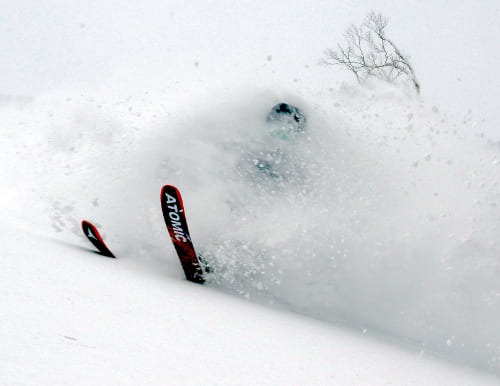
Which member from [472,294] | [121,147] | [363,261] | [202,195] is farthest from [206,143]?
[472,294]

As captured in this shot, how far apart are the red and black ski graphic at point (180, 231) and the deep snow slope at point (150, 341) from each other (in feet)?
1.97

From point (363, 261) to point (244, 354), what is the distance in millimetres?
2315

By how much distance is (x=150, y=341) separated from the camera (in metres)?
1.15

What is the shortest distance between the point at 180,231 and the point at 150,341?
6.26 ft

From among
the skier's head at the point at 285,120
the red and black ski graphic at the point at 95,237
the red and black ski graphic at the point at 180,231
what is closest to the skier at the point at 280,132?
the skier's head at the point at 285,120

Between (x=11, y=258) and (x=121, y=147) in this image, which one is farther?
(x=121, y=147)

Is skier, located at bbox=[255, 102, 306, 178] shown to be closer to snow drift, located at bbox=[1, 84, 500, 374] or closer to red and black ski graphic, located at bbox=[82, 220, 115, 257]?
snow drift, located at bbox=[1, 84, 500, 374]

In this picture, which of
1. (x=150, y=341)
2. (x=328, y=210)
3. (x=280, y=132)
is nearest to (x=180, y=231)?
(x=328, y=210)

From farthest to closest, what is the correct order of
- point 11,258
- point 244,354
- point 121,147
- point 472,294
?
1. point 121,147
2. point 472,294
3. point 11,258
4. point 244,354

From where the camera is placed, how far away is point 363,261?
11.1 ft

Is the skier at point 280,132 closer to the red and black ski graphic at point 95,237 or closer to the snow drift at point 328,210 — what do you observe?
the snow drift at point 328,210

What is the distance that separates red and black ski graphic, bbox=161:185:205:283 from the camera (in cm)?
295

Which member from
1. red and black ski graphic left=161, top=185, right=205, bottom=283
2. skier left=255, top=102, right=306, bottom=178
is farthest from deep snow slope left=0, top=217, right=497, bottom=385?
skier left=255, top=102, right=306, bottom=178

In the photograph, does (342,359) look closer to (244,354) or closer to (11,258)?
(244,354)
